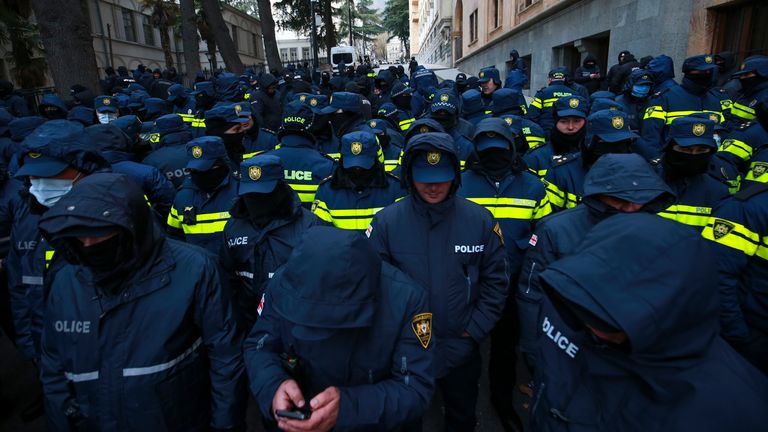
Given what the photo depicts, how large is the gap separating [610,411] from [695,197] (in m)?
2.22

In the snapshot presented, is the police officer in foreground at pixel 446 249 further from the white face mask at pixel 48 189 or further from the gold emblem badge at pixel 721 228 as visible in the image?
the white face mask at pixel 48 189

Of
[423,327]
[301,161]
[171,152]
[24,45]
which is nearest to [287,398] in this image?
[423,327]

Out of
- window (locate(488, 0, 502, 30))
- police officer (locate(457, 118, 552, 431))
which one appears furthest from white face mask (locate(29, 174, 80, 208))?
window (locate(488, 0, 502, 30))

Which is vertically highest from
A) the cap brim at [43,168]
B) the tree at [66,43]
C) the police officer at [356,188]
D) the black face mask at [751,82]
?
the tree at [66,43]

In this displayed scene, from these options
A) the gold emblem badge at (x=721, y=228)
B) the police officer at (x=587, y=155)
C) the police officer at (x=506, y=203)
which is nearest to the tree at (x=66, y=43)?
the police officer at (x=506, y=203)

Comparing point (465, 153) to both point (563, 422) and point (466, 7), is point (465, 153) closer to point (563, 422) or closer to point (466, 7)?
point (563, 422)

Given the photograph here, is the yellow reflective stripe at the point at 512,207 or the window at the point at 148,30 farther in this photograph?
the window at the point at 148,30

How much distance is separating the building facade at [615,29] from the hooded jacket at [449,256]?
8.62 meters

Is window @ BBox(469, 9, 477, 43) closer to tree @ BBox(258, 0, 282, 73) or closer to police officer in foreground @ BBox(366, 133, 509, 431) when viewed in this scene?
tree @ BBox(258, 0, 282, 73)

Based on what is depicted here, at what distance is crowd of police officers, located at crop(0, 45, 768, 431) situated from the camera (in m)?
1.29

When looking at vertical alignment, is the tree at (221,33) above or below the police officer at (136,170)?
above

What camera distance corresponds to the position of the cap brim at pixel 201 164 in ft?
11.1

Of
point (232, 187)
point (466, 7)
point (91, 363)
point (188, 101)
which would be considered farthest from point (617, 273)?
point (466, 7)

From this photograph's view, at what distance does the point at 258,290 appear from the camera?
2.91 meters
